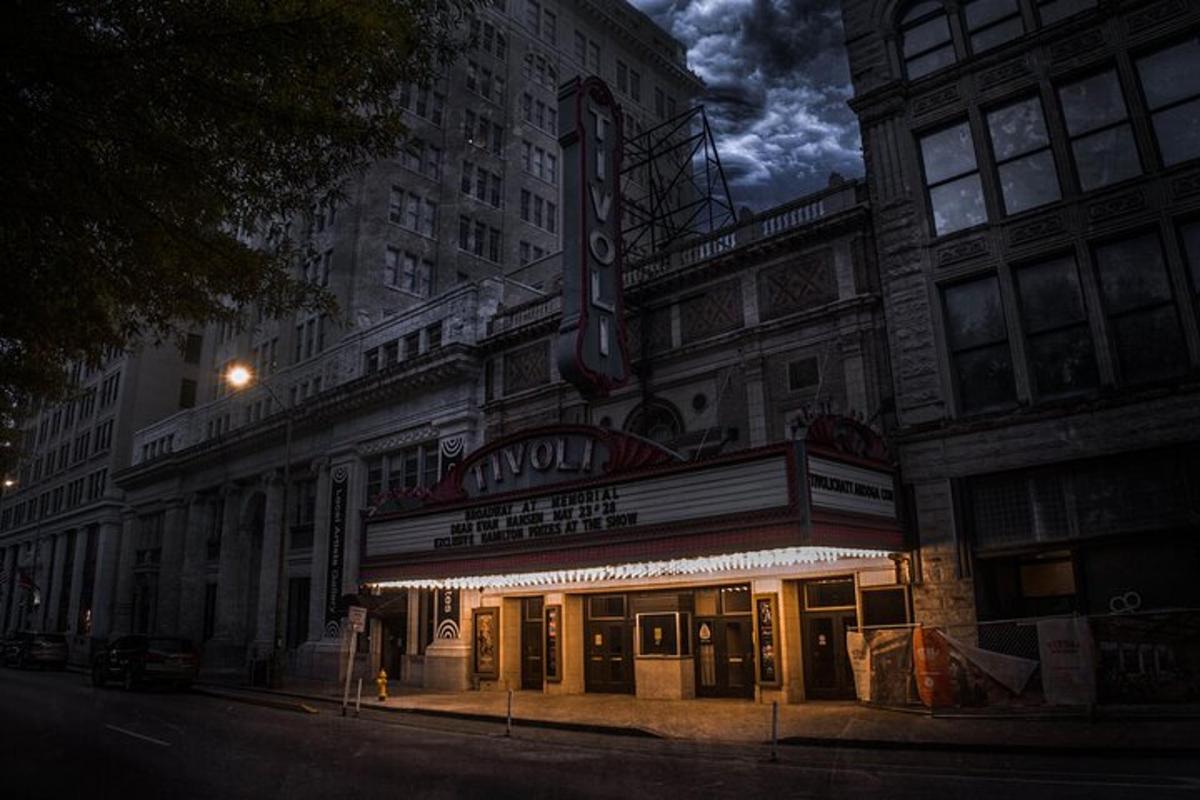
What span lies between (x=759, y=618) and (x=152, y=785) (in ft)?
47.4

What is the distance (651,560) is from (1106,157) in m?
13.1

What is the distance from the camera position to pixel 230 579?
43.5 m

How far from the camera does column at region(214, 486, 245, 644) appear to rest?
43000 mm

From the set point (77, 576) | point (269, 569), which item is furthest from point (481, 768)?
point (77, 576)

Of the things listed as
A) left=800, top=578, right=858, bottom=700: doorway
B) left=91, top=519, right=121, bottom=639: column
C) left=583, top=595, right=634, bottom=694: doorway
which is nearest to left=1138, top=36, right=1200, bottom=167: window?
left=800, top=578, right=858, bottom=700: doorway

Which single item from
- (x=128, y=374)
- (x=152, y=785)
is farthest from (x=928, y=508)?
(x=128, y=374)

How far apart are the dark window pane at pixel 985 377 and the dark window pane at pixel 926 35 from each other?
8.10 metres

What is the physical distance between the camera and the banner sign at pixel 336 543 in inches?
1342

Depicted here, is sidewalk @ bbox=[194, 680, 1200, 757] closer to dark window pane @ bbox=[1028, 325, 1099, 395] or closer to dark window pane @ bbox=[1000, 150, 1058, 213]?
Answer: dark window pane @ bbox=[1028, 325, 1099, 395]

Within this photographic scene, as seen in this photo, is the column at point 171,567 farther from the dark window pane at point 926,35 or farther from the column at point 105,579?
the dark window pane at point 926,35

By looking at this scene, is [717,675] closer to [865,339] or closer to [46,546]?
[865,339]

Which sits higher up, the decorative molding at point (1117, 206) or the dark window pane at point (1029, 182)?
the dark window pane at point (1029, 182)

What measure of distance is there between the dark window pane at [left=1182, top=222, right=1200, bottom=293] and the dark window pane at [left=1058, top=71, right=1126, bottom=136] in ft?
9.55

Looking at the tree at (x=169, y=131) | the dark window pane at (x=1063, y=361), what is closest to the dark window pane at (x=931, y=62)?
the dark window pane at (x=1063, y=361)
